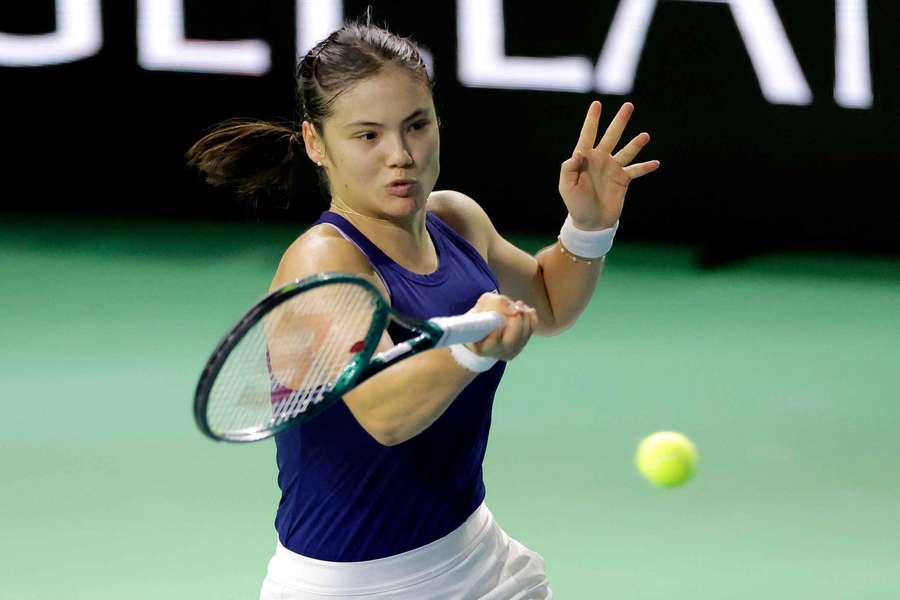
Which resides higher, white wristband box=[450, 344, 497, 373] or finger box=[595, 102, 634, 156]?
finger box=[595, 102, 634, 156]

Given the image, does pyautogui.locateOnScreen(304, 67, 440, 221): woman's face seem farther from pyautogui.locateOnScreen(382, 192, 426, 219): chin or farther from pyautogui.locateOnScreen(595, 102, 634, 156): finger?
pyautogui.locateOnScreen(595, 102, 634, 156): finger

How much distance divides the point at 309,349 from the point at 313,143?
524 mm

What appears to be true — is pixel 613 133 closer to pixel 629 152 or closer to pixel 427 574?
pixel 629 152

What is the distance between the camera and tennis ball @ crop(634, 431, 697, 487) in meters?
3.52

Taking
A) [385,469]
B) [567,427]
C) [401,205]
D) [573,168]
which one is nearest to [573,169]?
[573,168]

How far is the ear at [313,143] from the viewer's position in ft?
8.39

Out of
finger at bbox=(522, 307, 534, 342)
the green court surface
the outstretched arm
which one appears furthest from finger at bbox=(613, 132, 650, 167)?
the green court surface

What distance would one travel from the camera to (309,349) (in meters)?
2.19

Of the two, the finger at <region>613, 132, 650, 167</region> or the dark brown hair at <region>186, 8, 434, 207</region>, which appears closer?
the dark brown hair at <region>186, 8, 434, 207</region>

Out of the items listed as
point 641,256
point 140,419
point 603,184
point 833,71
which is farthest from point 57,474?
point 833,71

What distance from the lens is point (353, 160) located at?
2441 mm

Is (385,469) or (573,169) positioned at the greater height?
(573,169)

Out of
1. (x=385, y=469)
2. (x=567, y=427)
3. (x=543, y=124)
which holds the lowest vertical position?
(x=385, y=469)

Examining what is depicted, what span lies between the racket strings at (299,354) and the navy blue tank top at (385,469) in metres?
0.18
